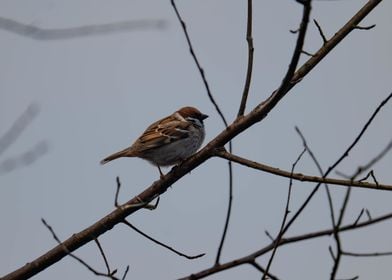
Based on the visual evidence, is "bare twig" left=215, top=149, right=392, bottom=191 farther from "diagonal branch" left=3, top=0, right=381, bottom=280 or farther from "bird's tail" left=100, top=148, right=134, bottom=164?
"bird's tail" left=100, top=148, right=134, bottom=164

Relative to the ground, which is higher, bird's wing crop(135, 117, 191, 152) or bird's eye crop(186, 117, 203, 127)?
bird's eye crop(186, 117, 203, 127)

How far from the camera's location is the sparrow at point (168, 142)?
752cm

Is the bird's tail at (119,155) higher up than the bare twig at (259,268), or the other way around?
the bird's tail at (119,155)

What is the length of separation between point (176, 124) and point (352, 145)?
4728 millimetres

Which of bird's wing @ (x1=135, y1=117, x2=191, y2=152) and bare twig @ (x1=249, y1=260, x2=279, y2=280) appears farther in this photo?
bird's wing @ (x1=135, y1=117, x2=191, y2=152)

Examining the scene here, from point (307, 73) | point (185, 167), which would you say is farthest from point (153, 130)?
point (307, 73)

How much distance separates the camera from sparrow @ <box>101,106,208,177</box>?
7523 mm

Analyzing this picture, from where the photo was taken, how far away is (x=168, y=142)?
25.2 feet

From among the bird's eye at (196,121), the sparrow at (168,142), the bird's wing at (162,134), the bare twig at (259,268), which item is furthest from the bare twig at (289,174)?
the bird's eye at (196,121)

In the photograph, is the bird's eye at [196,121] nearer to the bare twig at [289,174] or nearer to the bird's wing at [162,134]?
the bird's wing at [162,134]

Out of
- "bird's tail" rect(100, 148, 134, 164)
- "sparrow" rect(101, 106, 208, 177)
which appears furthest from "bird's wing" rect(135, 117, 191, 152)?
"bird's tail" rect(100, 148, 134, 164)

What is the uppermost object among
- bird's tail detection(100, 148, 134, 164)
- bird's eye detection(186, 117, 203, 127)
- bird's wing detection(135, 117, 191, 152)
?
bird's eye detection(186, 117, 203, 127)

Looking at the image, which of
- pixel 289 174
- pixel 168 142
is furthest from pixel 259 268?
pixel 168 142

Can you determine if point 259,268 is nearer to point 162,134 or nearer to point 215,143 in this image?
point 215,143
